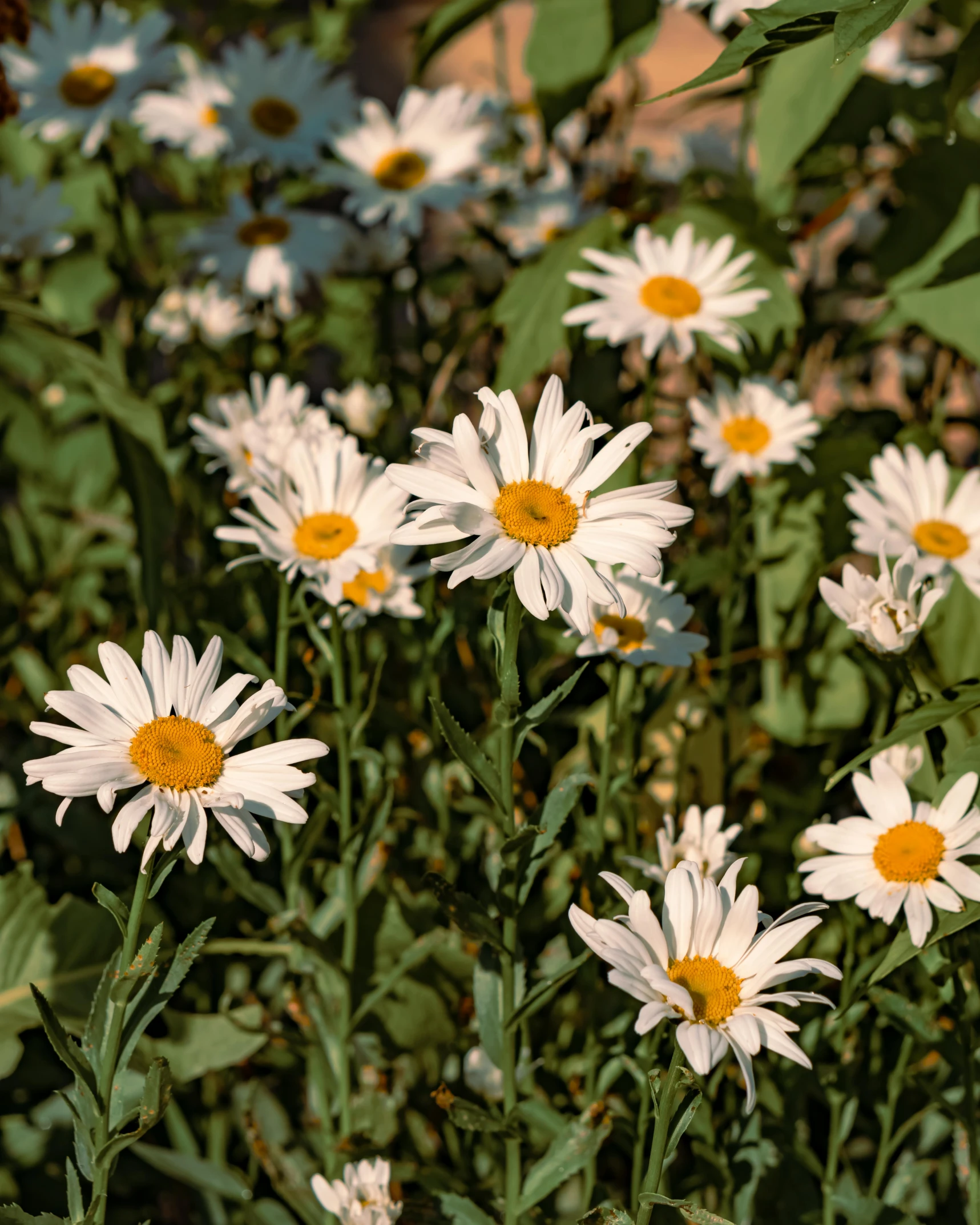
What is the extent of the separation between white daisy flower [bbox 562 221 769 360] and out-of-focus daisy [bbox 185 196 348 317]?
35cm

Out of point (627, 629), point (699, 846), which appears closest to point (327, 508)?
point (627, 629)

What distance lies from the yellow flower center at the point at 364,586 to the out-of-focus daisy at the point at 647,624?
0.13 metres

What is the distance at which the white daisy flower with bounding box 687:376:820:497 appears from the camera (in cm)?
87

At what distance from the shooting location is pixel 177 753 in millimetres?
500

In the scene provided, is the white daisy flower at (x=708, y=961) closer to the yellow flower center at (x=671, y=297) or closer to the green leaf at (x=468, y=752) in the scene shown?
the green leaf at (x=468, y=752)

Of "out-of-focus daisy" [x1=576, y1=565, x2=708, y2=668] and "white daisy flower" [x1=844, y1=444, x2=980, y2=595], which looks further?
"white daisy flower" [x1=844, y1=444, x2=980, y2=595]

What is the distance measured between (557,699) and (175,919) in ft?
1.66

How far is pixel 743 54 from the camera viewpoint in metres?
0.55

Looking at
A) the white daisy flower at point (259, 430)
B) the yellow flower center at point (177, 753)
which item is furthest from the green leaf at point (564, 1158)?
the white daisy flower at point (259, 430)

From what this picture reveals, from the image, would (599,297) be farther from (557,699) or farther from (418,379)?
(557,699)

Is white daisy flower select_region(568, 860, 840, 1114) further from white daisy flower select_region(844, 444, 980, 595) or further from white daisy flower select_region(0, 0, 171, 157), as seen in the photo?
white daisy flower select_region(0, 0, 171, 157)

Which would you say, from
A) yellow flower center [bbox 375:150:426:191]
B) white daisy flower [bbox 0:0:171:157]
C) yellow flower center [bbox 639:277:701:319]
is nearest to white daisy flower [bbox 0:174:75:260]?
white daisy flower [bbox 0:0:171:157]

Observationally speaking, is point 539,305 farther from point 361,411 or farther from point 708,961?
point 708,961

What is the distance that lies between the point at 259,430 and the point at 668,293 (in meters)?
0.33
